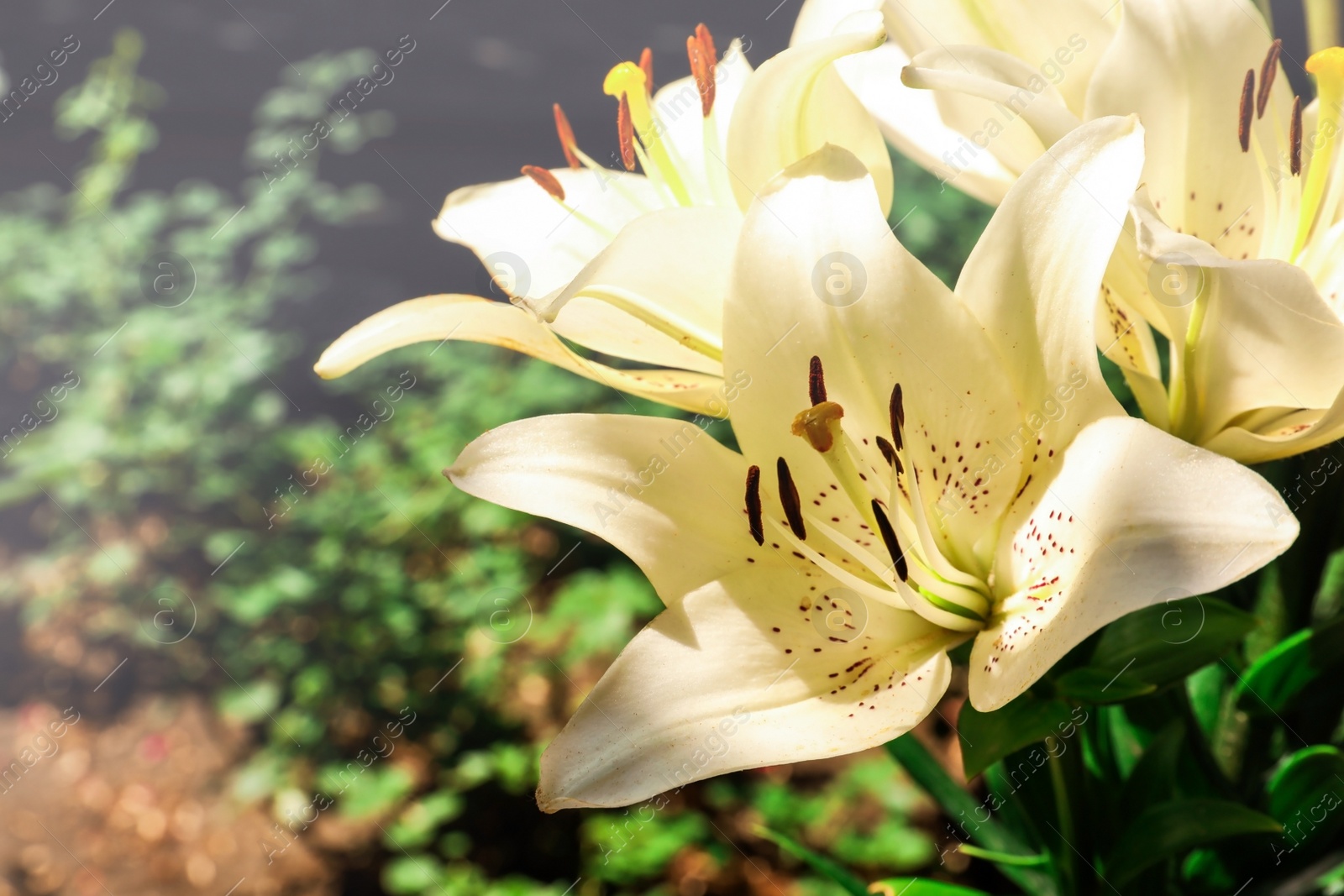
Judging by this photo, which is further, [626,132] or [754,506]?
[626,132]

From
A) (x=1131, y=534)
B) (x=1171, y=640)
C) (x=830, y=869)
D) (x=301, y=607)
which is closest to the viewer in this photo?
(x=1131, y=534)

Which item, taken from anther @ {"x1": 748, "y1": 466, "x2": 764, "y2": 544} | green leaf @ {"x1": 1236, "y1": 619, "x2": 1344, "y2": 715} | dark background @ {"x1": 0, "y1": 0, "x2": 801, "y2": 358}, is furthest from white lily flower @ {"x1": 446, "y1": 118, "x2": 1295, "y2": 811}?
dark background @ {"x1": 0, "y1": 0, "x2": 801, "y2": 358}

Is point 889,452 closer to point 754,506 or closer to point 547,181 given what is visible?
point 754,506

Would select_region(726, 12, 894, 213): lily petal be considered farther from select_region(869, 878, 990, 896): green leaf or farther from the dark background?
the dark background

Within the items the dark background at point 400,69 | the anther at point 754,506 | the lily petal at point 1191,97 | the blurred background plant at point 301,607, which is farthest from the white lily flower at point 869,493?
the dark background at point 400,69

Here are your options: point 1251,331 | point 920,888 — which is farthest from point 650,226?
point 920,888

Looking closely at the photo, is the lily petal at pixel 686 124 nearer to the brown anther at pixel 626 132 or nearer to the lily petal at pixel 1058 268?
the brown anther at pixel 626 132

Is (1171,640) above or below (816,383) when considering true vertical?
below

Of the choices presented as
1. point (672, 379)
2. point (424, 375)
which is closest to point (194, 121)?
point (424, 375)
